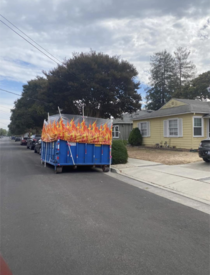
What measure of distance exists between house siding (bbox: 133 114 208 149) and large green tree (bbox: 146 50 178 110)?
22.4 m

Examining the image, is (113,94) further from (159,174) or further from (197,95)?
(197,95)

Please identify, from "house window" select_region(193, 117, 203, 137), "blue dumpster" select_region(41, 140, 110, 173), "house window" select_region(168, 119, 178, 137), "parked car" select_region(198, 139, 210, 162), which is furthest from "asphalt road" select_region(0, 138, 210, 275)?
"house window" select_region(168, 119, 178, 137)

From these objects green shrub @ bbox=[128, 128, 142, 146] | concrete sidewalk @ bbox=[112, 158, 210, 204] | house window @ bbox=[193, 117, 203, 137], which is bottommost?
concrete sidewalk @ bbox=[112, 158, 210, 204]

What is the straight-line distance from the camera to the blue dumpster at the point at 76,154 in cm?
969

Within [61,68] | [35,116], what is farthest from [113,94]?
[35,116]

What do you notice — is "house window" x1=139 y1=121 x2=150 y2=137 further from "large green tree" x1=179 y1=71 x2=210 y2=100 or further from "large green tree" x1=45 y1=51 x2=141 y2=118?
"large green tree" x1=179 y1=71 x2=210 y2=100

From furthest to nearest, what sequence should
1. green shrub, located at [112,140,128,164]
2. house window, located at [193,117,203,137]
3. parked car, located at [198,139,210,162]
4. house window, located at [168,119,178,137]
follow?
house window, located at [168,119,178,137]
house window, located at [193,117,203,137]
green shrub, located at [112,140,128,164]
parked car, located at [198,139,210,162]

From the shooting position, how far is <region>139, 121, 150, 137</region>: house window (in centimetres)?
2194

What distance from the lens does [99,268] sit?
294 cm

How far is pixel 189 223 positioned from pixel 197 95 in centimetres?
3467

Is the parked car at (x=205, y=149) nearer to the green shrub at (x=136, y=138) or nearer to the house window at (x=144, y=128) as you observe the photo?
the house window at (x=144, y=128)

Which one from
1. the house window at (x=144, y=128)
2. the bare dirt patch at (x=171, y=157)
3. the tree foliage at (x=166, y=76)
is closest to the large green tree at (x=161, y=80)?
the tree foliage at (x=166, y=76)

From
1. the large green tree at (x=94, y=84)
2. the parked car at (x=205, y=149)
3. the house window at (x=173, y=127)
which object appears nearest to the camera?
the parked car at (x=205, y=149)

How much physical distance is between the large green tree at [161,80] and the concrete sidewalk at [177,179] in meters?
33.7
